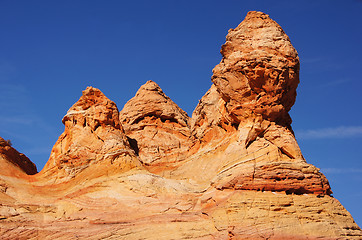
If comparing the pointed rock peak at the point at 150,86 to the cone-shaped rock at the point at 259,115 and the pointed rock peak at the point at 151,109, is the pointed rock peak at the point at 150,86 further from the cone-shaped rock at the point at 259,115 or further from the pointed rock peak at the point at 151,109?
the cone-shaped rock at the point at 259,115

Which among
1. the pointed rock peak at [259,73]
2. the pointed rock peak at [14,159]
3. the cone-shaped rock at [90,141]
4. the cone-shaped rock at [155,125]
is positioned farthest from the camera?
the cone-shaped rock at [155,125]

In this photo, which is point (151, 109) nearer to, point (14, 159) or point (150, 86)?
point (150, 86)

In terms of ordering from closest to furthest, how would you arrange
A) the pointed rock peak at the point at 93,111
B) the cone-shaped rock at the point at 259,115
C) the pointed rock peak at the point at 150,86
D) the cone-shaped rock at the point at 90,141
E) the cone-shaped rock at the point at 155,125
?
1. the cone-shaped rock at the point at 259,115
2. the cone-shaped rock at the point at 90,141
3. the pointed rock peak at the point at 93,111
4. the cone-shaped rock at the point at 155,125
5. the pointed rock peak at the point at 150,86

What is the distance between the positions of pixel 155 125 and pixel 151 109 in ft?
3.83

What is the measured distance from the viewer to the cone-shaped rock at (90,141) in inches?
1192

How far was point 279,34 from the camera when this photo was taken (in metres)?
31.0

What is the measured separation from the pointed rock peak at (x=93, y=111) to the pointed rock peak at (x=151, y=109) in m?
5.50

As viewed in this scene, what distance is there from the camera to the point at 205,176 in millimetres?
30344

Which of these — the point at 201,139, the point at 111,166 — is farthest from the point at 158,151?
the point at 111,166

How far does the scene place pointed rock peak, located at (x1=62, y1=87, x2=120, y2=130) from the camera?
1255 inches

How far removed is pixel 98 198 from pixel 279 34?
1178cm

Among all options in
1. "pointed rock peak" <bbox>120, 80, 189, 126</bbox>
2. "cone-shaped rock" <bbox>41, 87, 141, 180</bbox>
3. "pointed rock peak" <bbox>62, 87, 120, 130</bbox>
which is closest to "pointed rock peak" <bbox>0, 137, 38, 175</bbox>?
"cone-shaped rock" <bbox>41, 87, 141, 180</bbox>

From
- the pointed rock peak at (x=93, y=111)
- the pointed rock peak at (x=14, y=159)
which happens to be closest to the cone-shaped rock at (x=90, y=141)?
the pointed rock peak at (x=93, y=111)

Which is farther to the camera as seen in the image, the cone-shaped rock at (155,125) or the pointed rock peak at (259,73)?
the cone-shaped rock at (155,125)
